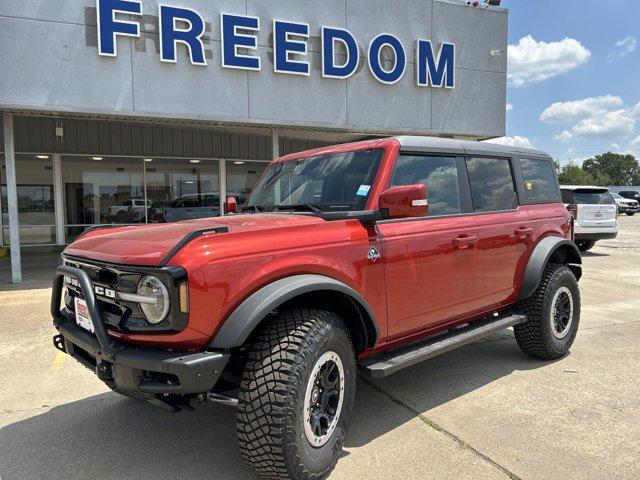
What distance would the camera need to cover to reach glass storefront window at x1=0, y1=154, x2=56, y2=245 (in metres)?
13.4

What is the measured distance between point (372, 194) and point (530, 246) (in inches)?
79.1

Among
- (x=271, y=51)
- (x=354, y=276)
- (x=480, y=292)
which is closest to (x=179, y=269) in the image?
(x=354, y=276)

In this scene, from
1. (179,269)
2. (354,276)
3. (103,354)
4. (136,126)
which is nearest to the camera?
(179,269)

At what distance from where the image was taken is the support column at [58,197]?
44.2ft

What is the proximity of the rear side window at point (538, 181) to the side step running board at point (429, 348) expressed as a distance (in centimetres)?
125

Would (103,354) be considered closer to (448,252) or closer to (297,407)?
(297,407)

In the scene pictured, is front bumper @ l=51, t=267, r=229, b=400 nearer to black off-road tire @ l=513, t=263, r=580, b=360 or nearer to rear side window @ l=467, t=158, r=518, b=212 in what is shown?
rear side window @ l=467, t=158, r=518, b=212

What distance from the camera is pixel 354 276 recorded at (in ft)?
9.64

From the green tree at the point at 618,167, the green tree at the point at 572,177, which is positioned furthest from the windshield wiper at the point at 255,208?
the green tree at the point at 618,167

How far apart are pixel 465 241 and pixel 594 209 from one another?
10.9m

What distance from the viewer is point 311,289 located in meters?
2.61

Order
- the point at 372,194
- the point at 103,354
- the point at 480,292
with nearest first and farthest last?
the point at 103,354, the point at 372,194, the point at 480,292

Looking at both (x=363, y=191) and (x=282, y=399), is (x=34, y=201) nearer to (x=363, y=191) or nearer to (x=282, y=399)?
(x=363, y=191)

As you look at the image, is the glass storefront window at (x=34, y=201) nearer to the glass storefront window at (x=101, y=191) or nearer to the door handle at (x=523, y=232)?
the glass storefront window at (x=101, y=191)
